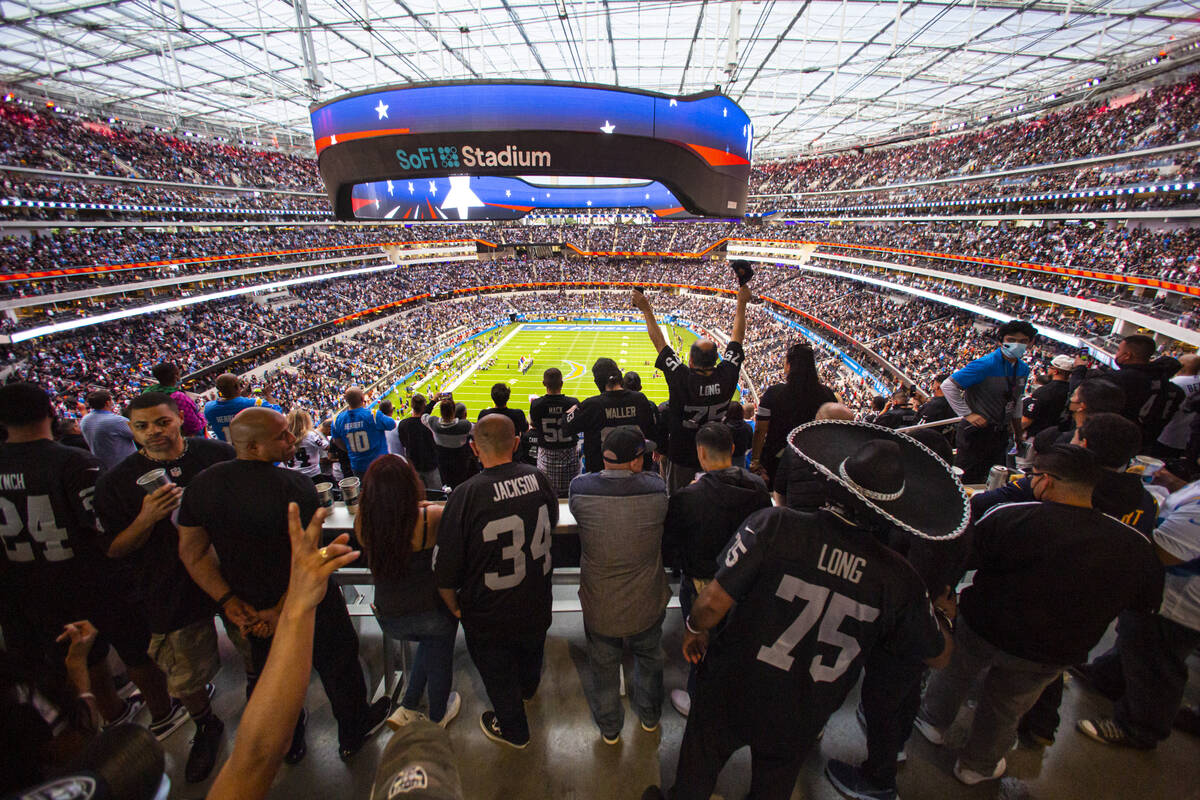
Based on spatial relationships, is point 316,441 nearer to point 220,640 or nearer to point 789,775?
point 220,640

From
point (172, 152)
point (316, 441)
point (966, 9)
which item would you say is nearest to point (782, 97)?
point (966, 9)

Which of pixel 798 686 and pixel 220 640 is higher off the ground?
pixel 798 686

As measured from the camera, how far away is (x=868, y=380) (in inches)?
1051

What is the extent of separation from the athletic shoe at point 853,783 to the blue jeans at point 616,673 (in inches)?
42.9

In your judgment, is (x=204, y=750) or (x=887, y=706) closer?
(x=887, y=706)

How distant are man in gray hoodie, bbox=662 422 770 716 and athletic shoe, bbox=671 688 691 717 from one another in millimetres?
1013

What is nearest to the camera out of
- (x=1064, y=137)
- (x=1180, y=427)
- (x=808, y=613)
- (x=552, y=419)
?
(x=808, y=613)

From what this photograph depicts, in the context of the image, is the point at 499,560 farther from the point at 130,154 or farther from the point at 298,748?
the point at 130,154

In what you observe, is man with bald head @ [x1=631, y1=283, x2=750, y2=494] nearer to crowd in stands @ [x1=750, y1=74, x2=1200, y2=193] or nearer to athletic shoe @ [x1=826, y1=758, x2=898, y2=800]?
athletic shoe @ [x1=826, y1=758, x2=898, y2=800]

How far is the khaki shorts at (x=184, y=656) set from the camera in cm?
284

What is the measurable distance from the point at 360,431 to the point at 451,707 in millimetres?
3999

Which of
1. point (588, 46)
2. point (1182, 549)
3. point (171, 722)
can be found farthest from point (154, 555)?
point (588, 46)

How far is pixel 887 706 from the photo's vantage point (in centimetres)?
253

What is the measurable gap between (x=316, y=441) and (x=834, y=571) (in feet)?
22.0
